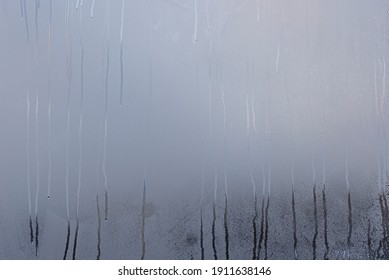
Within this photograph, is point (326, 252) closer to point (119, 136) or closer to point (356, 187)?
point (356, 187)

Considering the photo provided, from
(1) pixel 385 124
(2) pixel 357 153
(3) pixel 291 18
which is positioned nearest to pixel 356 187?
(2) pixel 357 153

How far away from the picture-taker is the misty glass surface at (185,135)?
156cm

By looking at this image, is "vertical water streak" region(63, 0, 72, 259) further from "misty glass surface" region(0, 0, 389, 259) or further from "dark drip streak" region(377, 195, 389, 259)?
"dark drip streak" region(377, 195, 389, 259)

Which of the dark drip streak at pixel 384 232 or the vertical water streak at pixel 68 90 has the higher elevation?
the vertical water streak at pixel 68 90

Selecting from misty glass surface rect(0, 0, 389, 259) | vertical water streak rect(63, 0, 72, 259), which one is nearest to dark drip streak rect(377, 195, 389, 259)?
misty glass surface rect(0, 0, 389, 259)

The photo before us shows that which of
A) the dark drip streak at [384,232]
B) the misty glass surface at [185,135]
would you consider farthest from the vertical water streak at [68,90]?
the dark drip streak at [384,232]

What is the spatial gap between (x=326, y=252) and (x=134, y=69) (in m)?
0.83

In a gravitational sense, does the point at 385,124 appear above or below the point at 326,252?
above

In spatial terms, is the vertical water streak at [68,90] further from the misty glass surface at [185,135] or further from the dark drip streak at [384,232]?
the dark drip streak at [384,232]

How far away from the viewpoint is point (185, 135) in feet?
5.15

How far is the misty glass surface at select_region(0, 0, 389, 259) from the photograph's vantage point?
1562mm

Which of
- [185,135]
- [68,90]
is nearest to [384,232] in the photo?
[185,135]

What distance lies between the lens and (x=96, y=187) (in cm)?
157

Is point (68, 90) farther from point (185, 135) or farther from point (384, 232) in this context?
point (384, 232)
